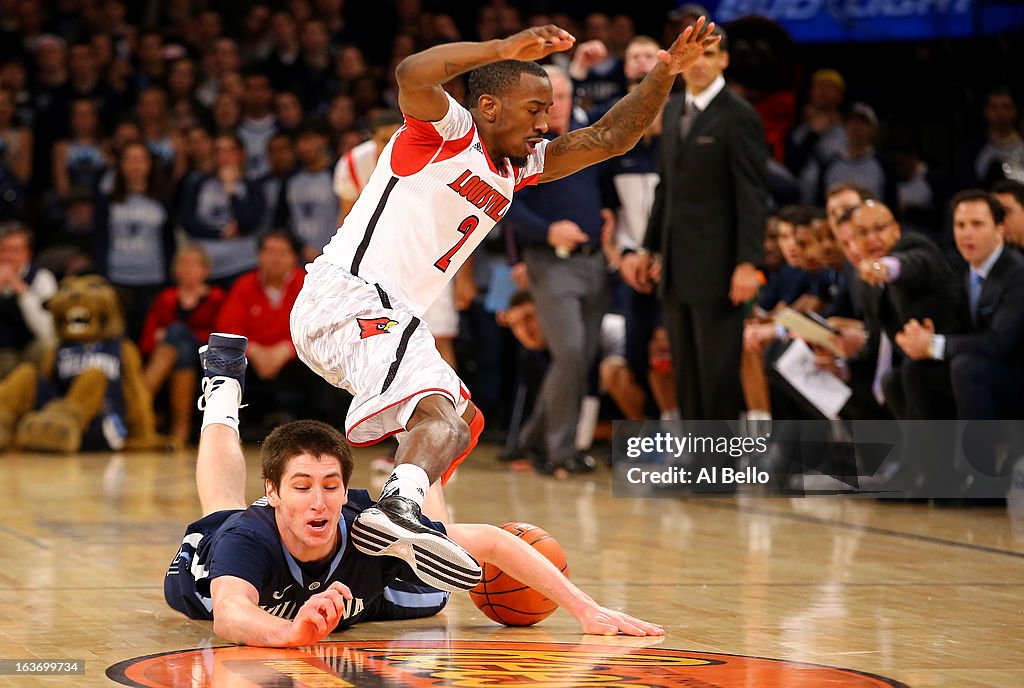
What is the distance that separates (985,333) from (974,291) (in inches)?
11.4

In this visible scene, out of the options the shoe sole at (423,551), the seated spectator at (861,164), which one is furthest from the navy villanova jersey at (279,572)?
the seated spectator at (861,164)

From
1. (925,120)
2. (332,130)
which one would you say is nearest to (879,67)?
(925,120)

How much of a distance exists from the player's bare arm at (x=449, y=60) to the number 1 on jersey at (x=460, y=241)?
0.45 m

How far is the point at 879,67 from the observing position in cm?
1297

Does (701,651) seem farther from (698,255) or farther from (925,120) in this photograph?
(925,120)

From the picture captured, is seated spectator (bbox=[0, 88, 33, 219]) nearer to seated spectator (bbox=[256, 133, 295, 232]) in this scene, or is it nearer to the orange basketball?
seated spectator (bbox=[256, 133, 295, 232])

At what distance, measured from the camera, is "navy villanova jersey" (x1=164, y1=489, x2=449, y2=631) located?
4.31m

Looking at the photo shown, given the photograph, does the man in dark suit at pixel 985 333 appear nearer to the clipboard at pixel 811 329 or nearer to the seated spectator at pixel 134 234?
the clipboard at pixel 811 329

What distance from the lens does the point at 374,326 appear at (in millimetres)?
4691

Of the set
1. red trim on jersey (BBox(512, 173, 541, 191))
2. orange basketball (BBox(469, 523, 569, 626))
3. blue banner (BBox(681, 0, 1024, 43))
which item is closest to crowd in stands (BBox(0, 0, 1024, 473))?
blue banner (BBox(681, 0, 1024, 43))

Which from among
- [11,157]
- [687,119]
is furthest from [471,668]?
[11,157]

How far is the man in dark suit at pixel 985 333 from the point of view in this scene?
25.6 ft

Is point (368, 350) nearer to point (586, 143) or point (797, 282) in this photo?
point (586, 143)

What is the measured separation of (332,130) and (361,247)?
328 inches
